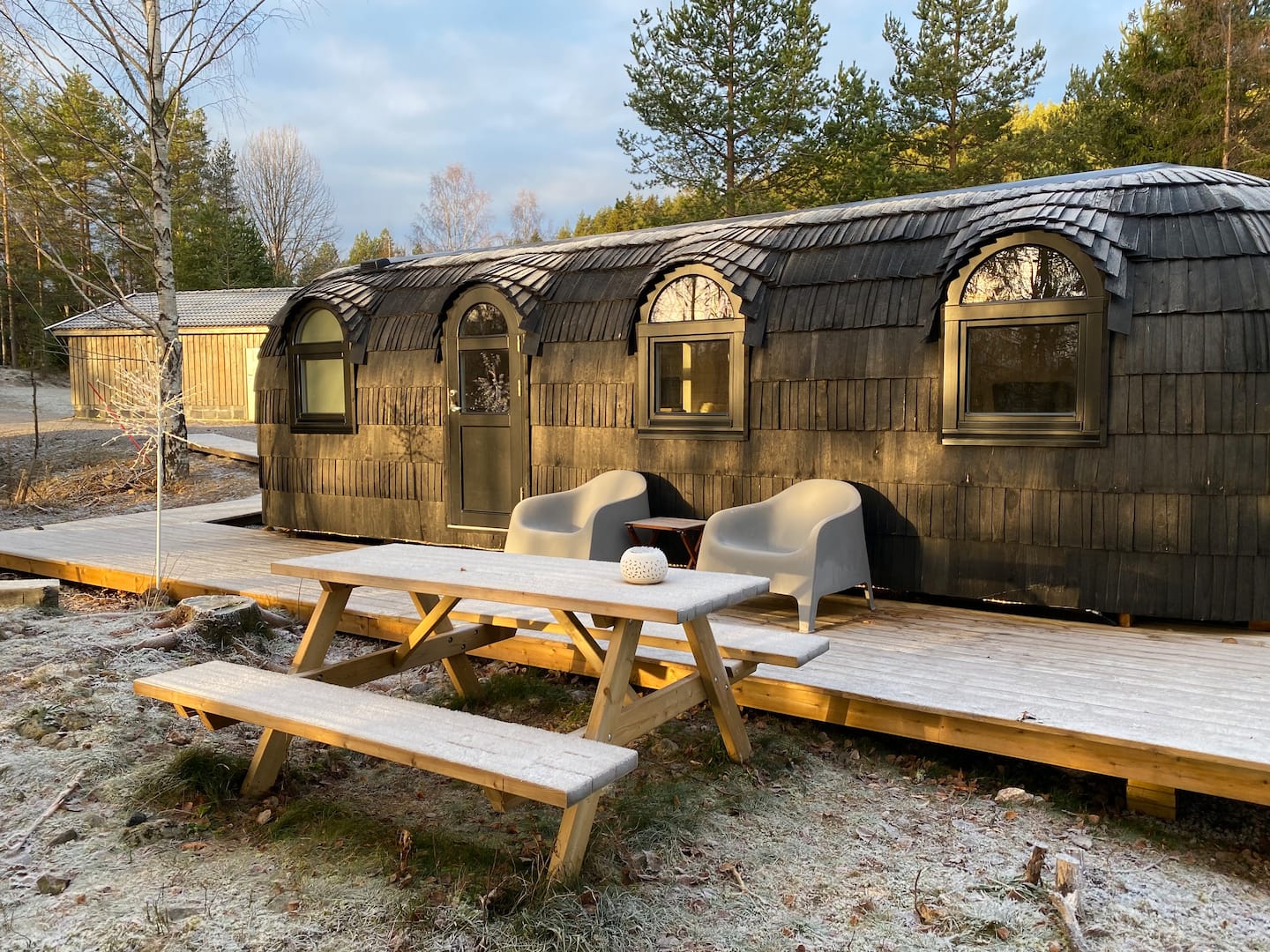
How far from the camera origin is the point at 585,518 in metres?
5.89

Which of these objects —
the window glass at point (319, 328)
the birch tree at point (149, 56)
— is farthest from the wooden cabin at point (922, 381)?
the birch tree at point (149, 56)

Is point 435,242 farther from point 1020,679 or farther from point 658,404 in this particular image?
point 1020,679

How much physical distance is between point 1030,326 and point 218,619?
465 cm

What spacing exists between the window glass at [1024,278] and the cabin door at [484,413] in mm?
3170

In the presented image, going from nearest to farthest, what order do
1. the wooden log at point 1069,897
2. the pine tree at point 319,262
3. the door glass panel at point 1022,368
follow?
the wooden log at point 1069,897
the door glass panel at point 1022,368
the pine tree at point 319,262

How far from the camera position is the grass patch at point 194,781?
2986 millimetres

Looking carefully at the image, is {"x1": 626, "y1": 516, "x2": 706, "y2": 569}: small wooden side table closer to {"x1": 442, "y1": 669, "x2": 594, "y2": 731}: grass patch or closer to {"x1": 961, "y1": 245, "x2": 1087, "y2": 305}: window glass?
{"x1": 442, "y1": 669, "x2": 594, "y2": 731}: grass patch

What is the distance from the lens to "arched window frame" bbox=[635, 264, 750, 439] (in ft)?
18.2

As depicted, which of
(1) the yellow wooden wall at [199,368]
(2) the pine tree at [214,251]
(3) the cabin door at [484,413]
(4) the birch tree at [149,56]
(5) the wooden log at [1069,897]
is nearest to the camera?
(5) the wooden log at [1069,897]

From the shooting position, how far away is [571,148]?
134 feet

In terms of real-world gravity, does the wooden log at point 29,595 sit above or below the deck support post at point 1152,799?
above

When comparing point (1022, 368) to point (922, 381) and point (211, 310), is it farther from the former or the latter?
point (211, 310)

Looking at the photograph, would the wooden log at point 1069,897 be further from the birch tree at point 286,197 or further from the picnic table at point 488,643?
the birch tree at point 286,197

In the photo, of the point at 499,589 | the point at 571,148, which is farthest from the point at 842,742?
the point at 571,148
